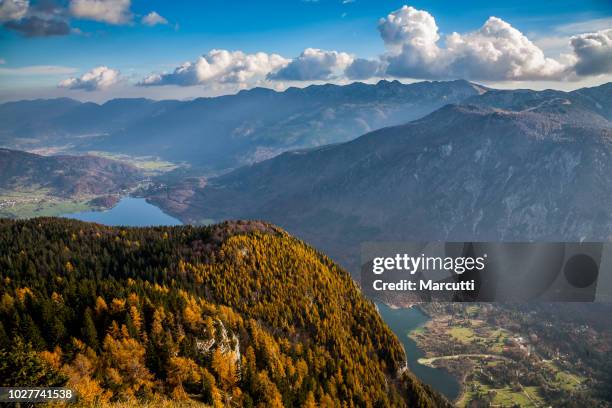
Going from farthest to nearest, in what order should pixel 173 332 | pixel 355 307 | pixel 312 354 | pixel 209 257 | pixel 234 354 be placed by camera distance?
pixel 355 307 → pixel 209 257 → pixel 312 354 → pixel 234 354 → pixel 173 332

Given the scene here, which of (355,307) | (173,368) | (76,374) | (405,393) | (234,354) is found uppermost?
(76,374)

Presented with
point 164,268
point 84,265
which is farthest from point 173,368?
point 84,265

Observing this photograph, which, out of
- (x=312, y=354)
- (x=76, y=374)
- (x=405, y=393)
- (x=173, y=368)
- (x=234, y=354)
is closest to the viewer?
(x=76, y=374)

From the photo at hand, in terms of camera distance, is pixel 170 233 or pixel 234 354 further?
pixel 170 233

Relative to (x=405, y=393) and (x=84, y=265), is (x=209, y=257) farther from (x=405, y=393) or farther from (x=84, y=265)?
(x=405, y=393)

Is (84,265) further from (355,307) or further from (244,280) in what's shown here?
(355,307)

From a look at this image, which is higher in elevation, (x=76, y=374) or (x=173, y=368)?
(x=76, y=374)
